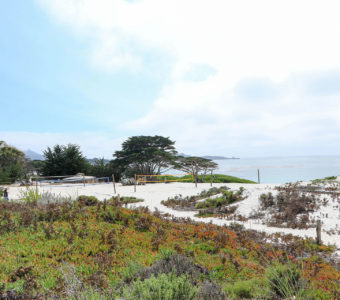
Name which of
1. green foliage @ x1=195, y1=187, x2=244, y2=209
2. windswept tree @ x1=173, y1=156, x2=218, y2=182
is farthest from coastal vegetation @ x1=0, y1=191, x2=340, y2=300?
windswept tree @ x1=173, y1=156, x2=218, y2=182

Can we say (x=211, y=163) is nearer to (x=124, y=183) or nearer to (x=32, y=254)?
(x=124, y=183)

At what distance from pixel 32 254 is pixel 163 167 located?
102 ft

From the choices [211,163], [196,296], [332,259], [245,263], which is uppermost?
[211,163]

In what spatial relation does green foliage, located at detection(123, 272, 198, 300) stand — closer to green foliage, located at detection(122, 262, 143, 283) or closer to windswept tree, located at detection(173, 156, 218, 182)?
green foliage, located at detection(122, 262, 143, 283)

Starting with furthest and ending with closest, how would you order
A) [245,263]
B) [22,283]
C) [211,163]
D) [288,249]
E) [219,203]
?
[211,163] < [219,203] < [288,249] < [245,263] < [22,283]

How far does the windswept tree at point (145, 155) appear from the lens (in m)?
35.1

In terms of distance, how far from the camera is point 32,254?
16.5 feet

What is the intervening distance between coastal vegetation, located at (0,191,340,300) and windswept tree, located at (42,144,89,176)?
2838cm

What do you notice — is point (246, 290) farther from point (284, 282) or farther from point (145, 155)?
point (145, 155)

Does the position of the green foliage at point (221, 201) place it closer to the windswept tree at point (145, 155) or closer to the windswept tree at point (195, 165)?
the windswept tree at point (195, 165)

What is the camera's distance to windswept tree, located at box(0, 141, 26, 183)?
3006cm

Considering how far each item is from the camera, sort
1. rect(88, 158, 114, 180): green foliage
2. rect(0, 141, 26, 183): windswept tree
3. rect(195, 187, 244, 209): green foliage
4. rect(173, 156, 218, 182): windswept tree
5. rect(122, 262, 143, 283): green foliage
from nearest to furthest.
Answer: rect(122, 262, 143, 283): green foliage
rect(195, 187, 244, 209): green foliage
rect(0, 141, 26, 183): windswept tree
rect(173, 156, 218, 182): windswept tree
rect(88, 158, 114, 180): green foliage

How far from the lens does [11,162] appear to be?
34844 mm

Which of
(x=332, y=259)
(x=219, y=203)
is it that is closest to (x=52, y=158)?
(x=219, y=203)
